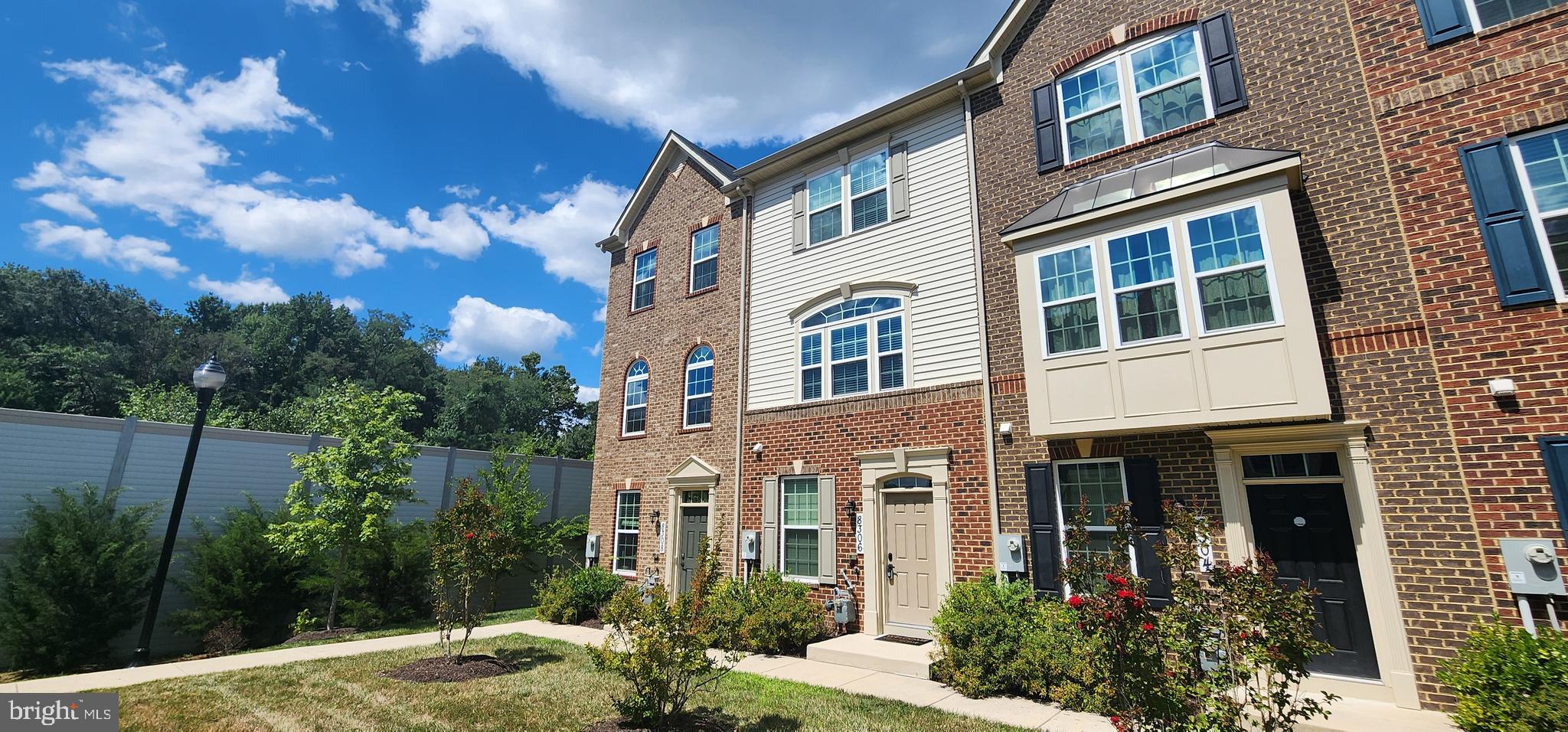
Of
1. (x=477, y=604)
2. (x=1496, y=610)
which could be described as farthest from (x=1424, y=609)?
(x=477, y=604)

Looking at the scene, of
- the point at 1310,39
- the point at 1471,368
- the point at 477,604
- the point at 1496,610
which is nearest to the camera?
the point at 1496,610

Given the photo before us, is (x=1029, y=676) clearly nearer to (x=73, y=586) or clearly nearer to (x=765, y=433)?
(x=765, y=433)

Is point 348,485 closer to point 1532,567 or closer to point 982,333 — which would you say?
point 982,333

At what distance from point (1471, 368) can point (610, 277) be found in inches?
637

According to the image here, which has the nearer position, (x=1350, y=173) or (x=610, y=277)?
(x=1350, y=173)

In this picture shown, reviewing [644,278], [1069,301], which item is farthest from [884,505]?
[644,278]

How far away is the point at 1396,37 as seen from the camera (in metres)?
7.50

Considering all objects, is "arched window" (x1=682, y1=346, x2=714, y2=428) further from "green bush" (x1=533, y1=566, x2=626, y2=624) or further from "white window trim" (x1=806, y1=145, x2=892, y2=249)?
"green bush" (x1=533, y1=566, x2=626, y2=624)

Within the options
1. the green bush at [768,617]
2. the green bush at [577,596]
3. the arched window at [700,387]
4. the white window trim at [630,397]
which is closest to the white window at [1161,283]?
the green bush at [768,617]

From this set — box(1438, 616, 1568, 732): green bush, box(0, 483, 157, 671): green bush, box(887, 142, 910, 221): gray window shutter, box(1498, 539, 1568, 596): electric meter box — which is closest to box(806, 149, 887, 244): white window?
box(887, 142, 910, 221): gray window shutter

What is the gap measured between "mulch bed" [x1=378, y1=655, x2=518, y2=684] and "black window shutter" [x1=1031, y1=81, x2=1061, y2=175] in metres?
10.7

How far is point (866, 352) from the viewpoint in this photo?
11.4 meters

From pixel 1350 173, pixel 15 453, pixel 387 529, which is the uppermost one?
pixel 1350 173

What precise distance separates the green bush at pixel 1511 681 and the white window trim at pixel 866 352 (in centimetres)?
678
